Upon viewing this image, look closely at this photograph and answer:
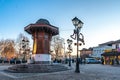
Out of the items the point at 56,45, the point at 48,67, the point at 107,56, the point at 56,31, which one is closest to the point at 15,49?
the point at 56,45

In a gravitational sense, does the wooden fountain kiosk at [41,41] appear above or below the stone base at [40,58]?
above

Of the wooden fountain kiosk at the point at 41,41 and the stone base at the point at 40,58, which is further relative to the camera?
the wooden fountain kiosk at the point at 41,41

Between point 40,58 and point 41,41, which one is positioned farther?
point 41,41

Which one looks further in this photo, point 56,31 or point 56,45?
point 56,45

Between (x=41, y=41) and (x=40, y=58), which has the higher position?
(x=41, y=41)

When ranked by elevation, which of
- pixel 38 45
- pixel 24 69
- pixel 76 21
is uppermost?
pixel 76 21

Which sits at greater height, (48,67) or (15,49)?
(15,49)

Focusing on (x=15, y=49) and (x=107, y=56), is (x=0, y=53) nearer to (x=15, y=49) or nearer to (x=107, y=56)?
(x=15, y=49)

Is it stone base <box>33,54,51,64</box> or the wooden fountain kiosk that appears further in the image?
the wooden fountain kiosk

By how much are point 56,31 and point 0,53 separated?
5556 centimetres

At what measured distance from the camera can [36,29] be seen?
30047 millimetres

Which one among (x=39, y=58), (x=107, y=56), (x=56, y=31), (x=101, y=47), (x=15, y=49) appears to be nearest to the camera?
(x=39, y=58)

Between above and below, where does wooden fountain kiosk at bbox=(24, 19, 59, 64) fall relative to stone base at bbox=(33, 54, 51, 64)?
above

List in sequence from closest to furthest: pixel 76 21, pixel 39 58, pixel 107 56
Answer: pixel 76 21
pixel 39 58
pixel 107 56
